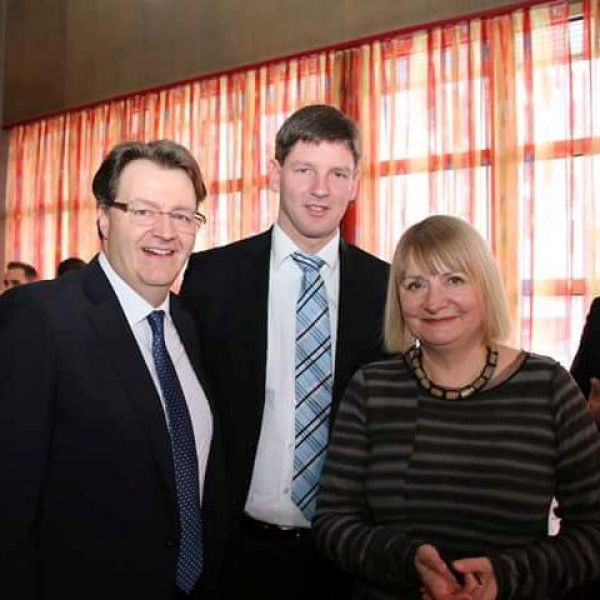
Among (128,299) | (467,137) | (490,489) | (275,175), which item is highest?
(467,137)

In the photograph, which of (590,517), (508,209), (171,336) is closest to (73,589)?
(171,336)

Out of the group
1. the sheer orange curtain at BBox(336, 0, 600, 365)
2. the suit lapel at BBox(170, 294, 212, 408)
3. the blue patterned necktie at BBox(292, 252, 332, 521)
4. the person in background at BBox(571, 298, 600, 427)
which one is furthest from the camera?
the sheer orange curtain at BBox(336, 0, 600, 365)

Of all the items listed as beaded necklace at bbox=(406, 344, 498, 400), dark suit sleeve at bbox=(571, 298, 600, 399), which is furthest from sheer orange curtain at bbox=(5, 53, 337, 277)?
beaded necklace at bbox=(406, 344, 498, 400)

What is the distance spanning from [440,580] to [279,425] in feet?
2.26

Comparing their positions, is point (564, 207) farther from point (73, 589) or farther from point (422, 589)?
point (73, 589)

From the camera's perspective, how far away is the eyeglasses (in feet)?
5.51

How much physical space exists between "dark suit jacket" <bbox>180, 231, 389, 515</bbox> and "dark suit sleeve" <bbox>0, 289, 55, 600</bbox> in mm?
610

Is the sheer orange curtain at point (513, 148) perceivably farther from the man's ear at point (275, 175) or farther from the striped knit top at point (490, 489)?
the striped knit top at point (490, 489)

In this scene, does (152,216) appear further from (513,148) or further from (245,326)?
(513,148)

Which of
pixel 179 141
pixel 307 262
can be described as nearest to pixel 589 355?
pixel 307 262

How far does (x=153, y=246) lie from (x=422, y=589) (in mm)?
894

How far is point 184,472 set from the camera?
1616 millimetres

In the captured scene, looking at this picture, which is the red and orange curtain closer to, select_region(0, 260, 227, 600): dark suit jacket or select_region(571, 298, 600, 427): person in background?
select_region(571, 298, 600, 427): person in background

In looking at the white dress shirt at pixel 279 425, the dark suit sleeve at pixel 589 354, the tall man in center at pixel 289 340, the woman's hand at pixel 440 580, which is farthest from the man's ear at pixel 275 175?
the dark suit sleeve at pixel 589 354
